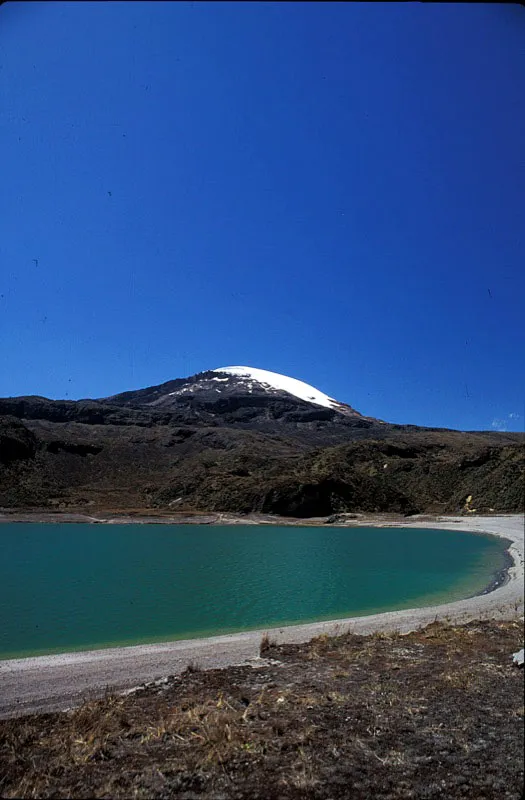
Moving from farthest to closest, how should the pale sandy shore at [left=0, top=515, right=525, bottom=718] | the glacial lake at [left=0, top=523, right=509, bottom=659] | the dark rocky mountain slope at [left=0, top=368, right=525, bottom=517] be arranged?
1. the dark rocky mountain slope at [left=0, top=368, right=525, bottom=517]
2. the glacial lake at [left=0, top=523, right=509, bottom=659]
3. the pale sandy shore at [left=0, top=515, right=525, bottom=718]

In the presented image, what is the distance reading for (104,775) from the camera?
155 inches

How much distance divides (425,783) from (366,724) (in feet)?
5.63

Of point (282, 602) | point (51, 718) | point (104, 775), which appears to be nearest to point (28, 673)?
point (51, 718)

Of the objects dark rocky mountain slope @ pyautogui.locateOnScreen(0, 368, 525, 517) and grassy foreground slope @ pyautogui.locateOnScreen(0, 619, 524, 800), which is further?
dark rocky mountain slope @ pyautogui.locateOnScreen(0, 368, 525, 517)

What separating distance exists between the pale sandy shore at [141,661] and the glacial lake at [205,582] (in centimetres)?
150

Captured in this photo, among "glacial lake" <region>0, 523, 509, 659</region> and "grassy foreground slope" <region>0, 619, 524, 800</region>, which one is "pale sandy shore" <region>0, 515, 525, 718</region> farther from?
"grassy foreground slope" <region>0, 619, 524, 800</region>

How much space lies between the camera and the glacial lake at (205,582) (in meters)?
15.7

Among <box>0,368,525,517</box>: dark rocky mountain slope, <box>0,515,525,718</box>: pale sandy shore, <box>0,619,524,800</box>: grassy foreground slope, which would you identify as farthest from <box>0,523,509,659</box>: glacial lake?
<box>0,368,525,517</box>: dark rocky mountain slope

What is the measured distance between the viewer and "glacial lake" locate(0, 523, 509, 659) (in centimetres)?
1574

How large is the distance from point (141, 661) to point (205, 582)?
13488 mm

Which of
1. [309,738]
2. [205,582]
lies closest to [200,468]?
[205,582]

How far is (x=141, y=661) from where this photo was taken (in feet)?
36.5

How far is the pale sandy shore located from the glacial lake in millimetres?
1500

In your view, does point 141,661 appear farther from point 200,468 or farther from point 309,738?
point 200,468
